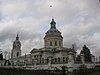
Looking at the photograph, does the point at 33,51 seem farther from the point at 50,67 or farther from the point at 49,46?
the point at 50,67

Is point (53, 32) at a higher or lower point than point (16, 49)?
higher

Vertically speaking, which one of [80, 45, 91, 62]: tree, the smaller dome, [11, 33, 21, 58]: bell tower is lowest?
[80, 45, 91, 62]: tree

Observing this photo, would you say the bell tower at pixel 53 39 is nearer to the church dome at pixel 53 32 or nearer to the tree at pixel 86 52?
the church dome at pixel 53 32

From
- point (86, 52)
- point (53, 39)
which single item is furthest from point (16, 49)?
point (86, 52)

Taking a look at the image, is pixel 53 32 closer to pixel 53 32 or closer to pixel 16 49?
pixel 53 32

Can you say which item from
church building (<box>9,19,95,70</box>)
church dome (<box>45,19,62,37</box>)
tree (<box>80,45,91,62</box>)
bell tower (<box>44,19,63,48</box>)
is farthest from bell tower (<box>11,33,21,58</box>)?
tree (<box>80,45,91,62</box>)

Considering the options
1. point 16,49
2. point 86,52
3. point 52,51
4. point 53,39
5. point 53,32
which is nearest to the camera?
point 86,52

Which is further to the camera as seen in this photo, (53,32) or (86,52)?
(53,32)

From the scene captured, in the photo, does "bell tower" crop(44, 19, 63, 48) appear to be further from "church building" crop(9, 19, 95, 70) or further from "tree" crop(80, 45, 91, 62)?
"tree" crop(80, 45, 91, 62)

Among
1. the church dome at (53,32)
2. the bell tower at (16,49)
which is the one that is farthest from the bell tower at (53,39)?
the bell tower at (16,49)

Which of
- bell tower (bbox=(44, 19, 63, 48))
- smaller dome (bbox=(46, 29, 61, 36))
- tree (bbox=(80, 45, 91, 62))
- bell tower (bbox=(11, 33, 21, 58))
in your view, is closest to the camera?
tree (bbox=(80, 45, 91, 62))

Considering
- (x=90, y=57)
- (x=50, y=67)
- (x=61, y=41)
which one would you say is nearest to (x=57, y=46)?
(x=61, y=41)

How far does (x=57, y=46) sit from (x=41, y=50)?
6.01 metres

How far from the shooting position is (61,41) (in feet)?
242
